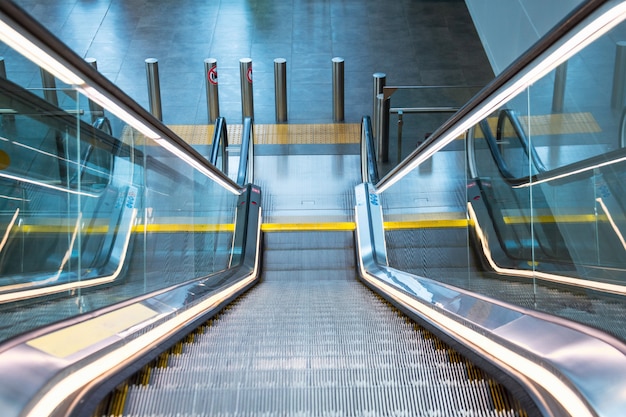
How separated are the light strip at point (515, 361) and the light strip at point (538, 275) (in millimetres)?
403

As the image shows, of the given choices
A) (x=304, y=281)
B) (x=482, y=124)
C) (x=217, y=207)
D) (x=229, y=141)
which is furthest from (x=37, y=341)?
(x=229, y=141)

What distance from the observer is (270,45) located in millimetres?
11609

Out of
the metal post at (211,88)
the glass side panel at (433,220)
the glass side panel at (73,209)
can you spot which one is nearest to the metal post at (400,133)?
the glass side panel at (433,220)

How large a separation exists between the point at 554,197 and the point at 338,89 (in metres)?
6.79

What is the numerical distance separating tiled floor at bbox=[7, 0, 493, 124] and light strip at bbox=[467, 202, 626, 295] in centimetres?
596

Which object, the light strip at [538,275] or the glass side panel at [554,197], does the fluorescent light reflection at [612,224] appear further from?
the light strip at [538,275]

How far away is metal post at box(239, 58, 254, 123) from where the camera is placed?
9.41m

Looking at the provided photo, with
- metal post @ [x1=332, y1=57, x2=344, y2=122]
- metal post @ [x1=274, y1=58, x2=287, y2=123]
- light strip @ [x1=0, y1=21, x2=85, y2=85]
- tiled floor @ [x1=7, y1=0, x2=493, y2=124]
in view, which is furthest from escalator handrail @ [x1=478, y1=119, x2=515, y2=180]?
tiled floor @ [x1=7, y1=0, x2=493, y2=124]

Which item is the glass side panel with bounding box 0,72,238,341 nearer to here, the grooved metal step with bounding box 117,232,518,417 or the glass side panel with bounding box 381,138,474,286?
the grooved metal step with bounding box 117,232,518,417

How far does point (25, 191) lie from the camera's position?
3020 mm

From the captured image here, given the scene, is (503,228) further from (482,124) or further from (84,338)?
(84,338)

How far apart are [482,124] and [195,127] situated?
19.8 ft

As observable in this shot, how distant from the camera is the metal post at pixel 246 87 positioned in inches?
371

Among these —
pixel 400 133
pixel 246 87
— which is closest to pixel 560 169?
pixel 400 133
